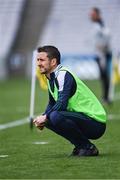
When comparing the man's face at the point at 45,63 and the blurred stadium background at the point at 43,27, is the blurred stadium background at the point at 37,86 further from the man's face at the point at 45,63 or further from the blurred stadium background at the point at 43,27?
the man's face at the point at 45,63

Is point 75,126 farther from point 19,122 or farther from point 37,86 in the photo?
point 37,86

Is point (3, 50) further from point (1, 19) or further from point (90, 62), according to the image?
point (90, 62)

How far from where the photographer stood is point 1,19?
3272 centimetres

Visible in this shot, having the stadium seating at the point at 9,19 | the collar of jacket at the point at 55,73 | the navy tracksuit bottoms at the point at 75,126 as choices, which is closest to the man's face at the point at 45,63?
the collar of jacket at the point at 55,73

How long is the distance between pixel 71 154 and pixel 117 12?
76.0 feet

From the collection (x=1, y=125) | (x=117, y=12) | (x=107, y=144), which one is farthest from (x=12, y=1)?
(x=107, y=144)

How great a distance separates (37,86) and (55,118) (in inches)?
686

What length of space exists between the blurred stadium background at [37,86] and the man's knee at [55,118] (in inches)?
15.4

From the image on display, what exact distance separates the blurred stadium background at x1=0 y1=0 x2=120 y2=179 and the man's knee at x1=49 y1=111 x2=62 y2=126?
390 millimetres

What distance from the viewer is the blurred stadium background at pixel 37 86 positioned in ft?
25.7

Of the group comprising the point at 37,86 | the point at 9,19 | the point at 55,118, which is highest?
the point at 55,118

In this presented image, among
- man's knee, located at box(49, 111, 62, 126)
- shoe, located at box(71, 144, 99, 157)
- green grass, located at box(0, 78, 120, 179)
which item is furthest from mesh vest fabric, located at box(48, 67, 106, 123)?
green grass, located at box(0, 78, 120, 179)

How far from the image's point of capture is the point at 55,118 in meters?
8.22

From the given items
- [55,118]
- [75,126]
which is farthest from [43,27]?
[55,118]
